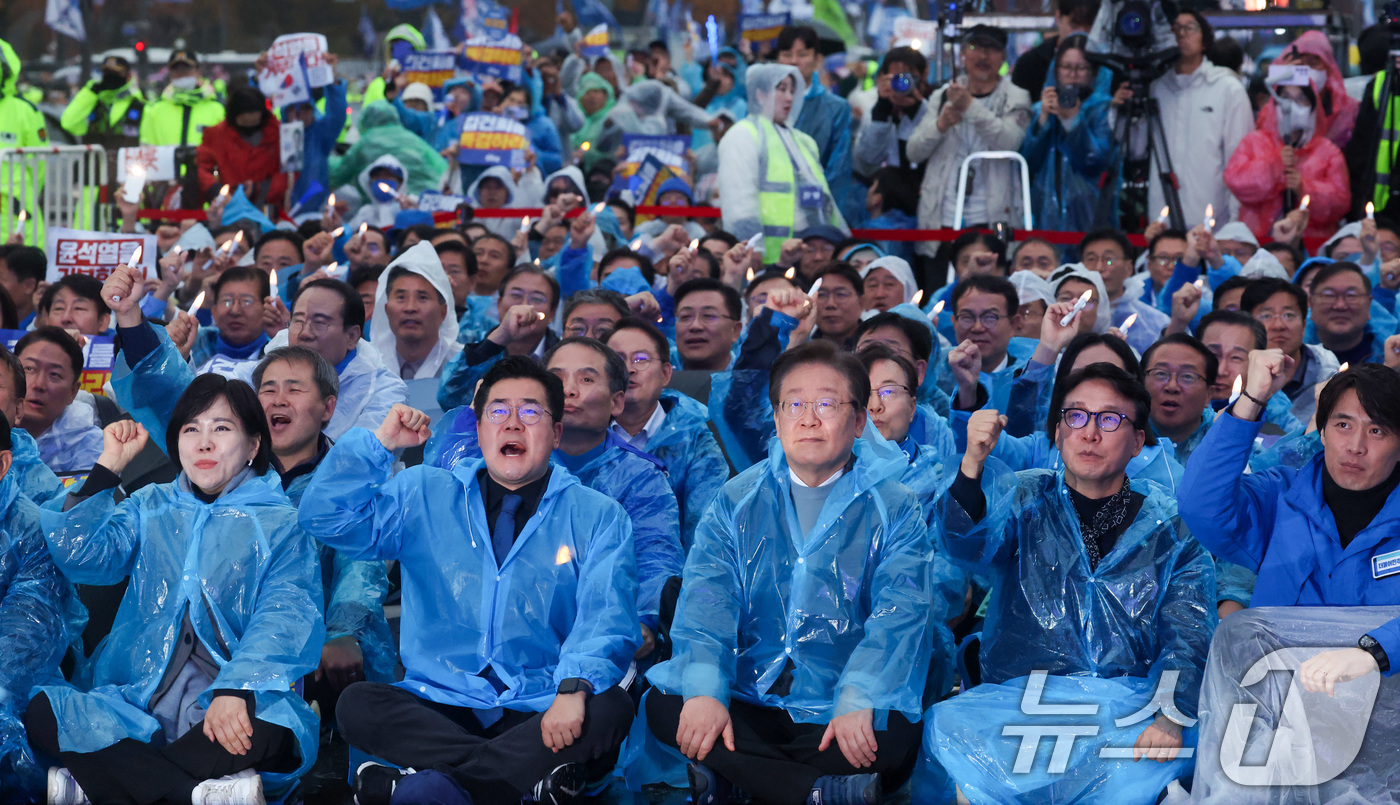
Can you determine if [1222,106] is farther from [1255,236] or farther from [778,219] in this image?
[778,219]

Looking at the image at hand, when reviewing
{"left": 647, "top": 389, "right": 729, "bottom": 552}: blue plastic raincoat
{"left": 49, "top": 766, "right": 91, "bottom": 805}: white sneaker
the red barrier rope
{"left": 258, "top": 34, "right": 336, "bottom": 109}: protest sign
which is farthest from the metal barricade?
{"left": 49, "top": 766, "right": 91, "bottom": 805}: white sneaker

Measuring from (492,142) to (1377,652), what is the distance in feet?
25.6

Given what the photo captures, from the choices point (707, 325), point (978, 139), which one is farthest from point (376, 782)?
point (978, 139)

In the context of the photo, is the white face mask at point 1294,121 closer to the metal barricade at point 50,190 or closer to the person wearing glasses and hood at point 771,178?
the person wearing glasses and hood at point 771,178

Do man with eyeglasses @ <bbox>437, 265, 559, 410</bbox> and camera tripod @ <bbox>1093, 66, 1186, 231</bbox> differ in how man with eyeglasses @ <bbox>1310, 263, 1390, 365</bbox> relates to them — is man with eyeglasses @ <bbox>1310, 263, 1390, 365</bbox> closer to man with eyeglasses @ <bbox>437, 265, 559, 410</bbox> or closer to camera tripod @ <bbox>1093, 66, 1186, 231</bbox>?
camera tripod @ <bbox>1093, 66, 1186, 231</bbox>

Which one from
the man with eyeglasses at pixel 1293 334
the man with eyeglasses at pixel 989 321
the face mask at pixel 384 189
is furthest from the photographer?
the face mask at pixel 384 189

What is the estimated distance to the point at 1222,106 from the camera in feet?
26.9

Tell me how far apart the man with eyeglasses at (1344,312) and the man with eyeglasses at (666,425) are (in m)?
2.77

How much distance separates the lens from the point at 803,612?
3578 mm

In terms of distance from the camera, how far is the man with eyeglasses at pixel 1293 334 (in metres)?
5.41

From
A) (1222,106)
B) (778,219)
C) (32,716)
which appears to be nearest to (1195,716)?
(32,716)

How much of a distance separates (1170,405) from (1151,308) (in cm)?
229

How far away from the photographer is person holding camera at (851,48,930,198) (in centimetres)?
853

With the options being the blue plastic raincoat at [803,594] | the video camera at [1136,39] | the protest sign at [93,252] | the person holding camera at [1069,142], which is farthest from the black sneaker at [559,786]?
the video camera at [1136,39]
